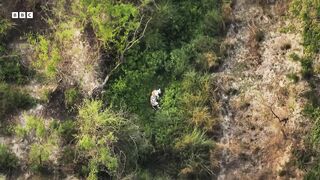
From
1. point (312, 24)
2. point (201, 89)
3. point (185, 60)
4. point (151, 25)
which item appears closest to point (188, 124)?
point (201, 89)

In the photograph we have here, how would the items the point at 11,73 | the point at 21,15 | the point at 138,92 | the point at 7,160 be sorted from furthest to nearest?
the point at 21,15 < the point at 138,92 < the point at 11,73 < the point at 7,160

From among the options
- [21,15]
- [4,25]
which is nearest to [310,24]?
[21,15]

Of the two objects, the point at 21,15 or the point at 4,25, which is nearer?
the point at 4,25

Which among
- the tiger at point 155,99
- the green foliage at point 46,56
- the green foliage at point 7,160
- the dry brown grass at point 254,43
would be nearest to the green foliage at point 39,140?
the green foliage at point 7,160

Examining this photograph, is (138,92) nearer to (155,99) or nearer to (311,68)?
(155,99)

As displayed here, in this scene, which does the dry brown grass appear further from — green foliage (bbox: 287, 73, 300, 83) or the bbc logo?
the bbc logo

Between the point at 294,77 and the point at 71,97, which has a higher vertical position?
the point at 294,77

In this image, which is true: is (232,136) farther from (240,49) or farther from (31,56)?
(31,56)

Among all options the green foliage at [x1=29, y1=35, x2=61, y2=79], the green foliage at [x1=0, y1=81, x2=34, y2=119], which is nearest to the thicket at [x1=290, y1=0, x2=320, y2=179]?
the green foliage at [x1=29, y1=35, x2=61, y2=79]
